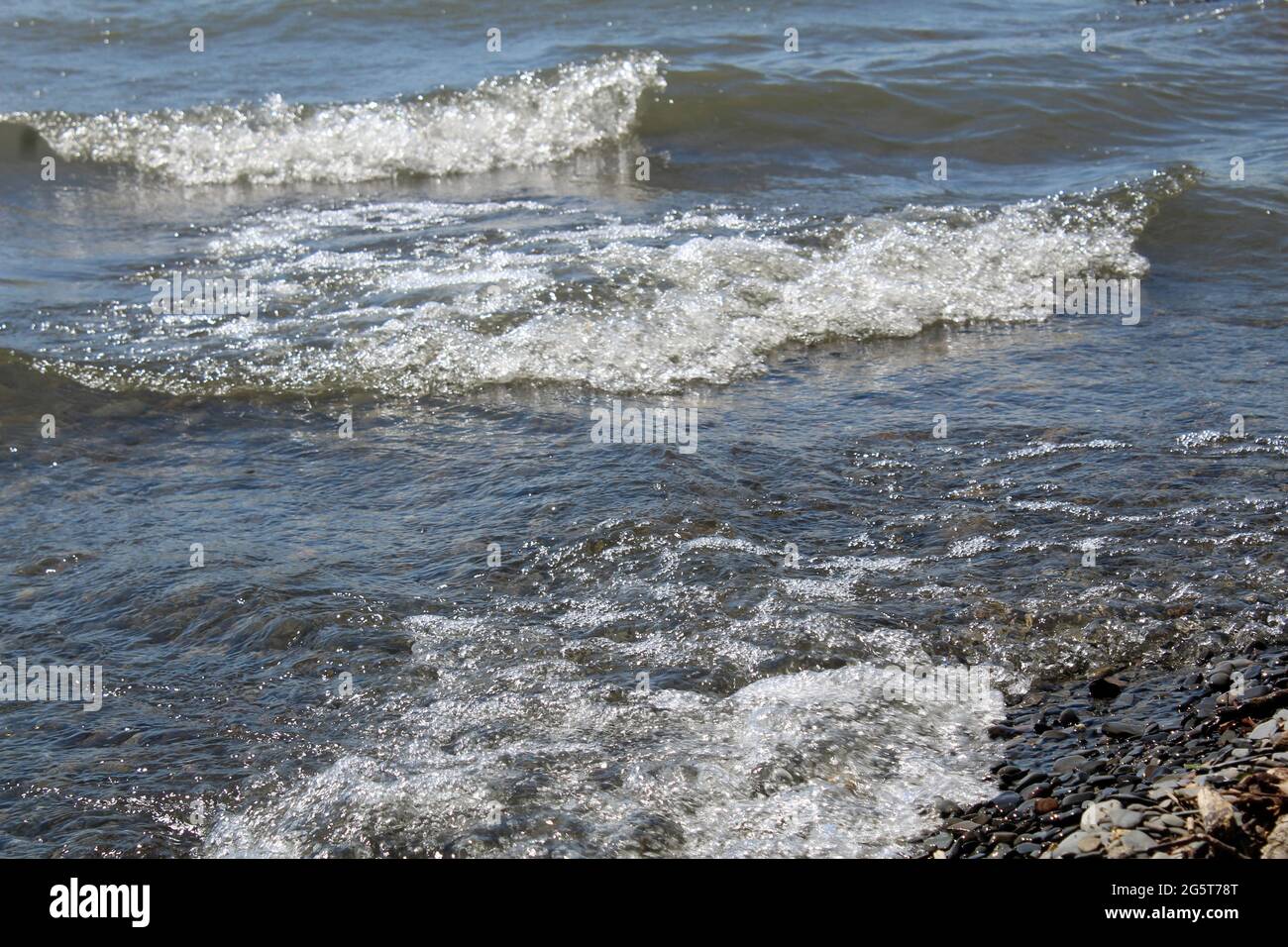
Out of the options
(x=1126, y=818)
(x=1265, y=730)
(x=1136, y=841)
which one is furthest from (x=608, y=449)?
(x=1136, y=841)

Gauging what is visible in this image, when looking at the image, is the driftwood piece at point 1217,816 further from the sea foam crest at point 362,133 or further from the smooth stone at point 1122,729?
the sea foam crest at point 362,133

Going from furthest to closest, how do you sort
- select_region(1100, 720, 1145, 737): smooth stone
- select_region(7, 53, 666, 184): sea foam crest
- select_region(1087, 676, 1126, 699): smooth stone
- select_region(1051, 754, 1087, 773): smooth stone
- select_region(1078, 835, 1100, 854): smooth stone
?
select_region(7, 53, 666, 184): sea foam crest
select_region(1087, 676, 1126, 699): smooth stone
select_region(1100, 720, 1145, 737): smooth stone
select_region(1051, 754, 1087, 773): smooth stone
select_region(1078, 835, 1100, 854): smooth stone

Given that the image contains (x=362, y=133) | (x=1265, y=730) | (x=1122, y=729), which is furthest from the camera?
(x=362, y=133)

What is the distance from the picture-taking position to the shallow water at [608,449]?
4320 millimetres

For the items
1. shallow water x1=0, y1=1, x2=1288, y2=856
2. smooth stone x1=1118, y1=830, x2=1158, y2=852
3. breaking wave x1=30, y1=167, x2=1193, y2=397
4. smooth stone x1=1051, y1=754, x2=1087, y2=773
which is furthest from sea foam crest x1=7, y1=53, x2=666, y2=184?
smooth stone x1=1118, y1=830, x2=1158, y2=852

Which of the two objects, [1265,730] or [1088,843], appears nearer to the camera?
[1088,843]

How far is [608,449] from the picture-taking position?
6.73 meters

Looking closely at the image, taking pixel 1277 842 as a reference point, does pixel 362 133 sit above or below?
above

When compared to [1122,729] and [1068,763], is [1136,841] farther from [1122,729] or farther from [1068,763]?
[1122,729]

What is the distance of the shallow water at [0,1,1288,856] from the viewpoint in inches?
170

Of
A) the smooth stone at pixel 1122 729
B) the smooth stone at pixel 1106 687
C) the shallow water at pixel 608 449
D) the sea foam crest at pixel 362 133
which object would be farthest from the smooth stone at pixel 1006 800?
the sea foam crest at pixel 362 133

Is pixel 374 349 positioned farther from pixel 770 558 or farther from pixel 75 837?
pixel 75 837

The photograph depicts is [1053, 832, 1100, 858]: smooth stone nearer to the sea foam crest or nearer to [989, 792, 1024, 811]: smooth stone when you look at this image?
[989, 792, 1024, 811]: smooth stone
